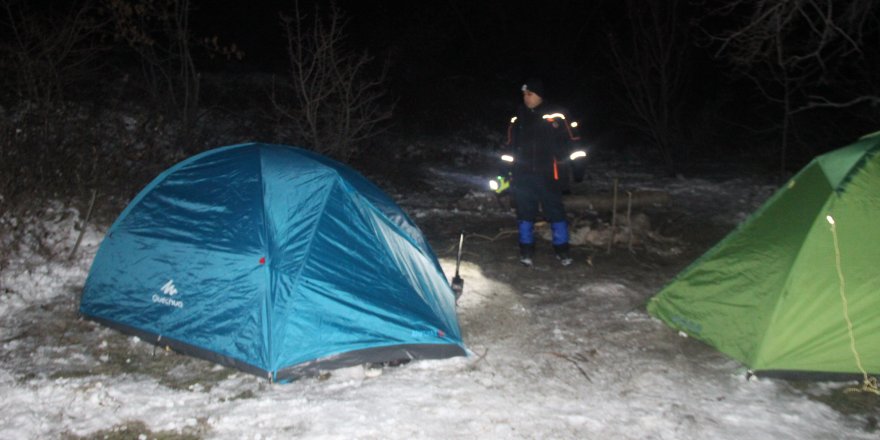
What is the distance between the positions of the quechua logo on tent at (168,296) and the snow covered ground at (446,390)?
355mm

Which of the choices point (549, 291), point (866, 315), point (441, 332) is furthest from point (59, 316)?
point (866, 315)

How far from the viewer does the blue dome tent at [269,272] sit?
4484mm

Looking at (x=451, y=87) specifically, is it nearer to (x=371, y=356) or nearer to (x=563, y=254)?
(x=563, y=254)

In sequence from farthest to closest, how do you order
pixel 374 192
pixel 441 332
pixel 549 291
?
pixel 549 291, pixel 374 192, pixel 441 332

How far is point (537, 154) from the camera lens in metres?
6.89

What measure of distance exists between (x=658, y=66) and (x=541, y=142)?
8.73 m

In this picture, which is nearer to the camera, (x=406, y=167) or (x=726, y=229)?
(x=726, y=229)

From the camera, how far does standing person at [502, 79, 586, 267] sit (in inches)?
271

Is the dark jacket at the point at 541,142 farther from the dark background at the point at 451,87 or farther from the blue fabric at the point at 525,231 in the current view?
the dark background at the point at 451,87

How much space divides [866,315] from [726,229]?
5020 millimetres

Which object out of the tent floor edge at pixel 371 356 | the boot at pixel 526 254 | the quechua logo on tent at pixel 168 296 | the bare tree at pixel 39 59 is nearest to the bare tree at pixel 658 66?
the boot at pixel 526 254

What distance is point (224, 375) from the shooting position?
448 centimetres

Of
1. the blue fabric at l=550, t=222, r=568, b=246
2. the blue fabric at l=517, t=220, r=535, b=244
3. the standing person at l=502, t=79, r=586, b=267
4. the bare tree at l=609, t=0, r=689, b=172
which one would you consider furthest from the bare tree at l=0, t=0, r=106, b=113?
the bare tree at l=609, t=0, r=689, b=172

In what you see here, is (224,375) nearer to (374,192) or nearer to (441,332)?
(441,332)
